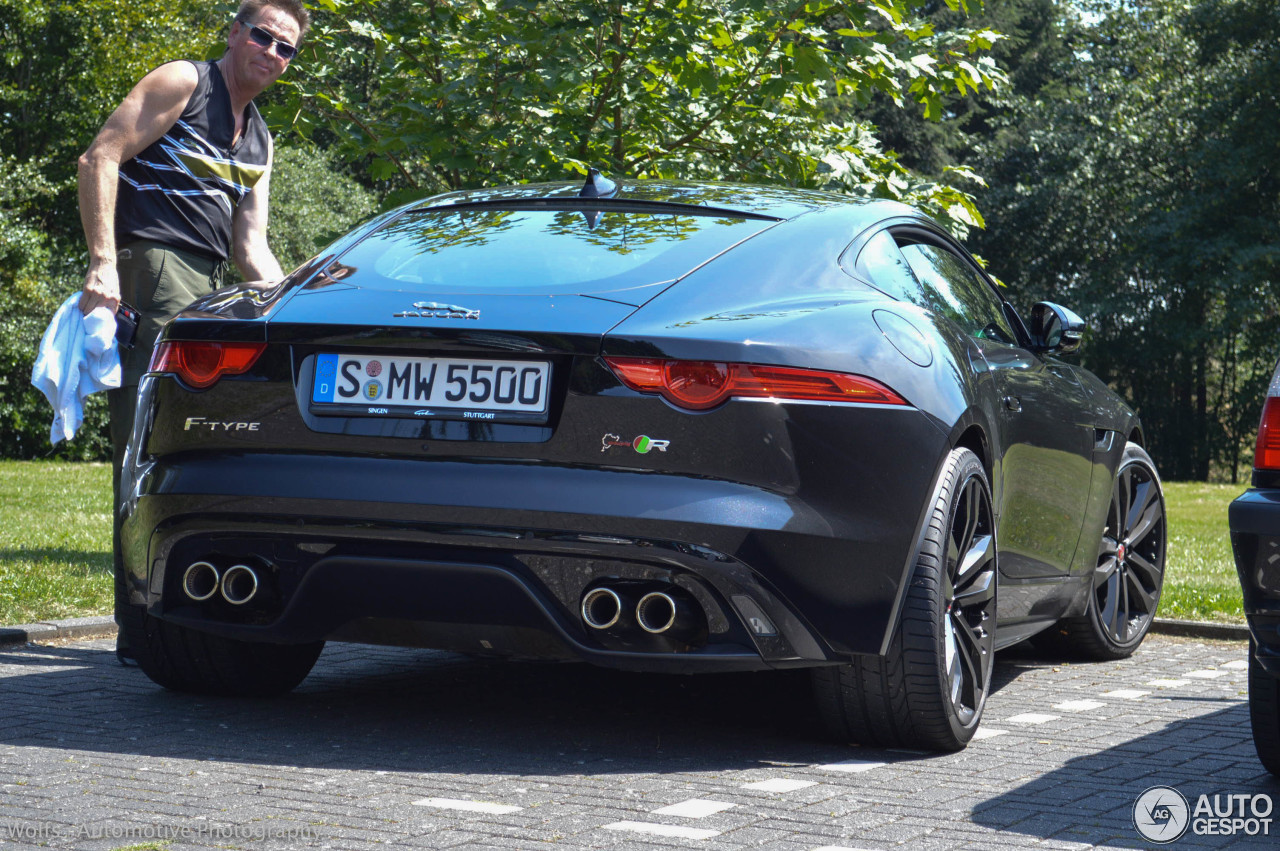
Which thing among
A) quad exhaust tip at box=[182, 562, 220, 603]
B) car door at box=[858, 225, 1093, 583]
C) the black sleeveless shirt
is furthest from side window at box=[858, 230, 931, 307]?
the black sleeveless shirt

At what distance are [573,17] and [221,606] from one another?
5.13 m

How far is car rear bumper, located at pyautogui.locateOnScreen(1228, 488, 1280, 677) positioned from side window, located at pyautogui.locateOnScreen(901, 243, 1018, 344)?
1295 mm

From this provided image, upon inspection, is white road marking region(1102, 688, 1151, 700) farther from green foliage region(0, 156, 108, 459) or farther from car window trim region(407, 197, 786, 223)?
green foliage region(0, 156, 108, 459)

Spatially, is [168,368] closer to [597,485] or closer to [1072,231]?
[597,485]

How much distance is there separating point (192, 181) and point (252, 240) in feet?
1.10

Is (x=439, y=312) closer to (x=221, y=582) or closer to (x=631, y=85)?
(x=221, y=582)

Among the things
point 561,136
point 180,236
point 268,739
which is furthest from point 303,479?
point 561,136

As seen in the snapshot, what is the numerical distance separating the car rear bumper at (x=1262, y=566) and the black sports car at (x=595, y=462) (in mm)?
731

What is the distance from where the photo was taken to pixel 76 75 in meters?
29.7

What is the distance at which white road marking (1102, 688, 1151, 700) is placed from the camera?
523 centimetres

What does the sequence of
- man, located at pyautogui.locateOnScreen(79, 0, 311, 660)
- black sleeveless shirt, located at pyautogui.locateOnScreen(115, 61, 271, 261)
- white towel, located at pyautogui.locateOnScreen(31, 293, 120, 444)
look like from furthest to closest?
black sleeveless shirt, located at pyautogui.locateOnScreen(115, 61, 271, 261) < man, located at pyautogui.locateOnScreen(79, 0, 311, 660) < white towel, located at pyautogui.locateOnScreen(31, 293, 120, 444)

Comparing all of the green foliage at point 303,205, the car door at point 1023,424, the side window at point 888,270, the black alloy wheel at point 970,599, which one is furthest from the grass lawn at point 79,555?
the green foliage at point 303,205

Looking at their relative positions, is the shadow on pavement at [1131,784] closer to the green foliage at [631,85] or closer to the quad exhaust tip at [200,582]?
the quad exhaust tip at [200,582]

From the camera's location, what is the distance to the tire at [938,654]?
3924mm
